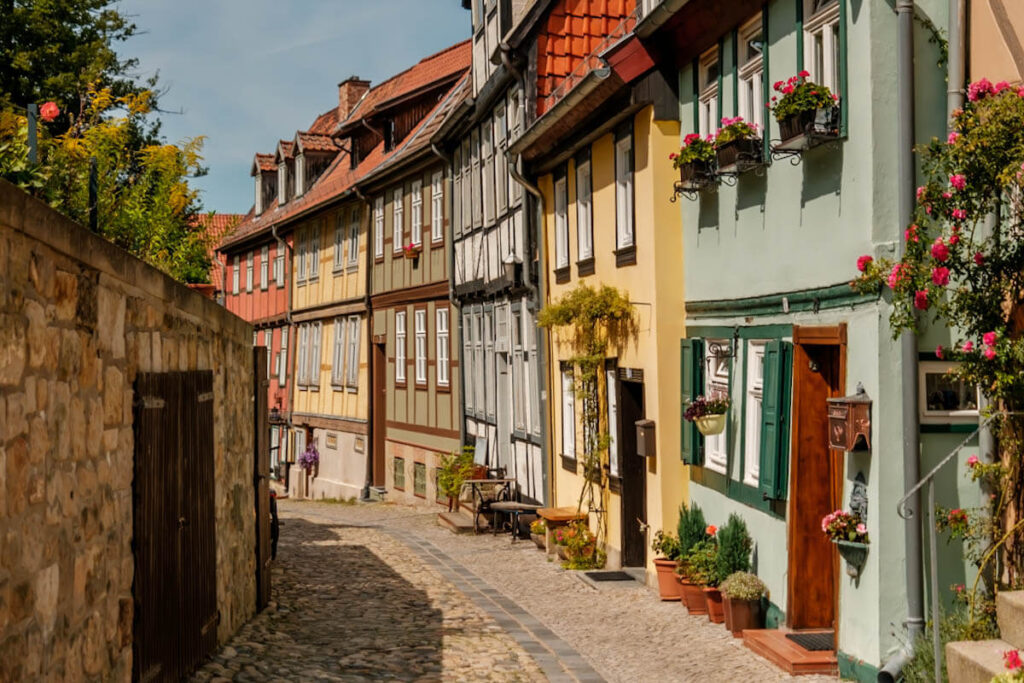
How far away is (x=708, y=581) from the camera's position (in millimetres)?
11531

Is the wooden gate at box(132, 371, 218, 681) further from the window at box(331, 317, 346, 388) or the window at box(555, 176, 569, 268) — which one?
the window at box(331, 317, 346, 388)

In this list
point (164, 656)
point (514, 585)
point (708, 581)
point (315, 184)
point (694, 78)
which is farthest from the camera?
point (315, 184)

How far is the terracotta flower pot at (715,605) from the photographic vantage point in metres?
11.2

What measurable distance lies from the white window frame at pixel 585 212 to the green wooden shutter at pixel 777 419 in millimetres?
5622

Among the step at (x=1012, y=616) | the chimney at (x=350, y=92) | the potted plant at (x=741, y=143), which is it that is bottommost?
the step at (x=1012, y=616)

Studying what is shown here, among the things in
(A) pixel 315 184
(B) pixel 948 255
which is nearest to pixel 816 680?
(B) pixel 948 255

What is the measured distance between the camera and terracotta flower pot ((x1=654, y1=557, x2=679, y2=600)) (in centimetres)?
1242

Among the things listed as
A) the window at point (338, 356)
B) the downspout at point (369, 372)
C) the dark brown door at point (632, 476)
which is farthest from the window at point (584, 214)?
the window at point (338, 356)

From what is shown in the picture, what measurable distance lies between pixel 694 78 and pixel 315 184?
24211 mm

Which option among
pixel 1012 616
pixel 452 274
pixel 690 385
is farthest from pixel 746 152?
pixel 452 274

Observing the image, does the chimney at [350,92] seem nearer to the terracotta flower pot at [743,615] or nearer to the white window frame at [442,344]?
the white window frame at [442,344]

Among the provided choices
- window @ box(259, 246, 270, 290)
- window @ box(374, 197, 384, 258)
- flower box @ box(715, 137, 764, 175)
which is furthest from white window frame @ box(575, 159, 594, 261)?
window @ box(259, 246, 270, 290)

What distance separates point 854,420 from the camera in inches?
327

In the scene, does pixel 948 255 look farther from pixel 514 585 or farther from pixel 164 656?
pixel 514 585
